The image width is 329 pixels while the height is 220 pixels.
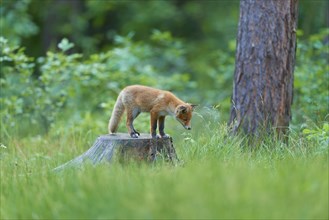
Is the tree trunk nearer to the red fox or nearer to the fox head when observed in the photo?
the fox head

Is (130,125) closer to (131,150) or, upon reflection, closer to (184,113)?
(131,150)

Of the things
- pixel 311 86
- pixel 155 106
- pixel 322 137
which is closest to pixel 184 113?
pixel 155 106

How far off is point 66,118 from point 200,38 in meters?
9.41

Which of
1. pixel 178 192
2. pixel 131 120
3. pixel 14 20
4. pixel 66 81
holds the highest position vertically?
pixel 14 20

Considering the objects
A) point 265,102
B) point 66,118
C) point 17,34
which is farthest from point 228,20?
point 265,102

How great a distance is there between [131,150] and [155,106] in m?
0.62

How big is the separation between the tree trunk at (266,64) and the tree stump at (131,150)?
1280 millimetres

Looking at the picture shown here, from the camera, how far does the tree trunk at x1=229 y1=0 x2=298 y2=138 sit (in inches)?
331

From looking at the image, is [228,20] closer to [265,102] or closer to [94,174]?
[265,102]

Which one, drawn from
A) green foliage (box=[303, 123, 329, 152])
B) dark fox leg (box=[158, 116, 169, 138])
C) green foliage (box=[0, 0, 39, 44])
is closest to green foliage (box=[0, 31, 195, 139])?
green foliage (box=[0, 0, 39, 44])

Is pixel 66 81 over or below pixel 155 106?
over

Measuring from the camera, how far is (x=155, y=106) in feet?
25.1

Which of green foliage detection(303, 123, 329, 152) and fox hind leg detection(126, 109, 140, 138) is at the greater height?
fox hind leg detection(126, 109, 140, 138)

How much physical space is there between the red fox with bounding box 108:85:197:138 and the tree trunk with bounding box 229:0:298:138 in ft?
3.16
